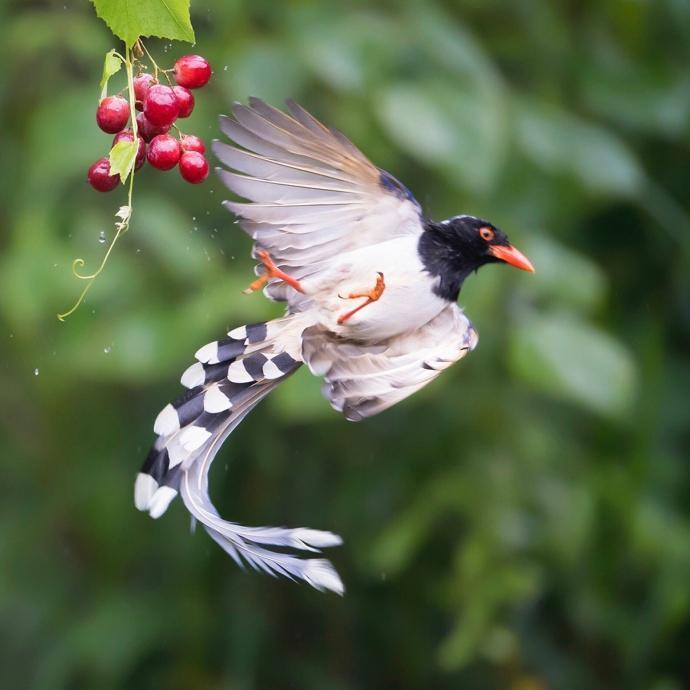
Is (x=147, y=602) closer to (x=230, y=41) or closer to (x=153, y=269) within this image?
(x=153, y=269)

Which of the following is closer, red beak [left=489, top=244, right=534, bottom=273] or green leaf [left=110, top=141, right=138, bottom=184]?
green leaf [left=110, top=141, right=138, bottom=184]

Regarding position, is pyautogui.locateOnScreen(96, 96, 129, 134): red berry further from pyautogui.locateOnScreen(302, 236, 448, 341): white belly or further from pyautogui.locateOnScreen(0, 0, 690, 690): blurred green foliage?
pyautogui.locateOnScreen(0, 0, 690, 690): blurred green foliage

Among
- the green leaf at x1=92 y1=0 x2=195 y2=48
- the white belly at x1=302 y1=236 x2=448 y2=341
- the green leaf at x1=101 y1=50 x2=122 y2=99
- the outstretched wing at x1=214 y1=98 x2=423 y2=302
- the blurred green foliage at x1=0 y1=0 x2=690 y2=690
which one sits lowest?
the blurred green foliage at x1=0 y1=0 x2=690 y2=690

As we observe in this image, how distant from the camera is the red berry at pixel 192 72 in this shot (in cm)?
76

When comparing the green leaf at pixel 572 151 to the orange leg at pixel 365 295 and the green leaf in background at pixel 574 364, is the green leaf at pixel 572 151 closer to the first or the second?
the green leaf in background at pixel 574 364

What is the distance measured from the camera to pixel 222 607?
2.35 meters

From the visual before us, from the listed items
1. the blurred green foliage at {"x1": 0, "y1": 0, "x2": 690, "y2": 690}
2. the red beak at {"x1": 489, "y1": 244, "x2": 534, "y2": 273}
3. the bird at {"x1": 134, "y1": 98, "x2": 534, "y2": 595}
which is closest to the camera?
the bird at {"x1": 134, "y1": 98, "x2": 534, "y2": 595}

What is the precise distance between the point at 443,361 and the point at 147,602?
1643mm

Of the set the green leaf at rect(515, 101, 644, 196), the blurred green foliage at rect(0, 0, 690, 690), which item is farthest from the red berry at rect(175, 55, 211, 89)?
the green leaf at rect(515, 101, 644, 196)

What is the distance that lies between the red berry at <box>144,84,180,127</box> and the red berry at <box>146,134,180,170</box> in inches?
0.7

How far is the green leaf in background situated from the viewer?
1699 mm

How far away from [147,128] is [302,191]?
0.11m

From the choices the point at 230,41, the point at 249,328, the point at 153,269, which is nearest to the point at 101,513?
the point at 153,269

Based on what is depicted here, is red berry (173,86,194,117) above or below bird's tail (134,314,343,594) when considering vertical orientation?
above
